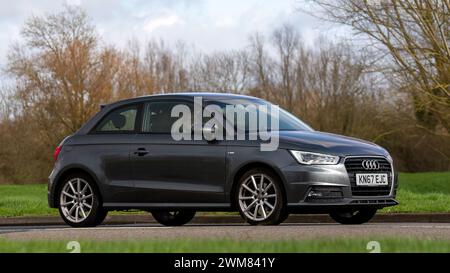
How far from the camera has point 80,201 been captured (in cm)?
1177

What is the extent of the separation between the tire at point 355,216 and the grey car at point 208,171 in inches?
0.6

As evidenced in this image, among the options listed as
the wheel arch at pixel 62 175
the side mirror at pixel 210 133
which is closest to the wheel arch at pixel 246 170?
the side mirror at pixel 210 133

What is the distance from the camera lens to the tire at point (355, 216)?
11.8 meters

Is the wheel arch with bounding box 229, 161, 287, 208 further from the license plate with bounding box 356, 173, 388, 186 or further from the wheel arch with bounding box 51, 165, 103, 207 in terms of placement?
the wheel arch with bounding box 51, 165, 103, 207

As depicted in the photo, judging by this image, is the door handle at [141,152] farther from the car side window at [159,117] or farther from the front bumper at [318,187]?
the front bumper at [318,187]

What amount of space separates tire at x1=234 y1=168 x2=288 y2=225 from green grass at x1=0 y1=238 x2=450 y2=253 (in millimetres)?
2489

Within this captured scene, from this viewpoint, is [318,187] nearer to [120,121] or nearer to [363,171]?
[363,171]

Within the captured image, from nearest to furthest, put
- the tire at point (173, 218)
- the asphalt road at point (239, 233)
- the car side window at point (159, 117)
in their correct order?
the asphalt road at point (239, 233) → the car side window at point (159, 117) → the tire at point (173, 218)

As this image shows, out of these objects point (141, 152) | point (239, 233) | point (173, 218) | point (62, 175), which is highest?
point (141, 152)

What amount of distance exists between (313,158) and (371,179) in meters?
0.89

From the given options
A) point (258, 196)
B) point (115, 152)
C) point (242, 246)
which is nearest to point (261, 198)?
point (258, 196)

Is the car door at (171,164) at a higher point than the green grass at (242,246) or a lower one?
higher

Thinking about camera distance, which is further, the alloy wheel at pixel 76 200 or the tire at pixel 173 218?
the tire at pixel 173 218
